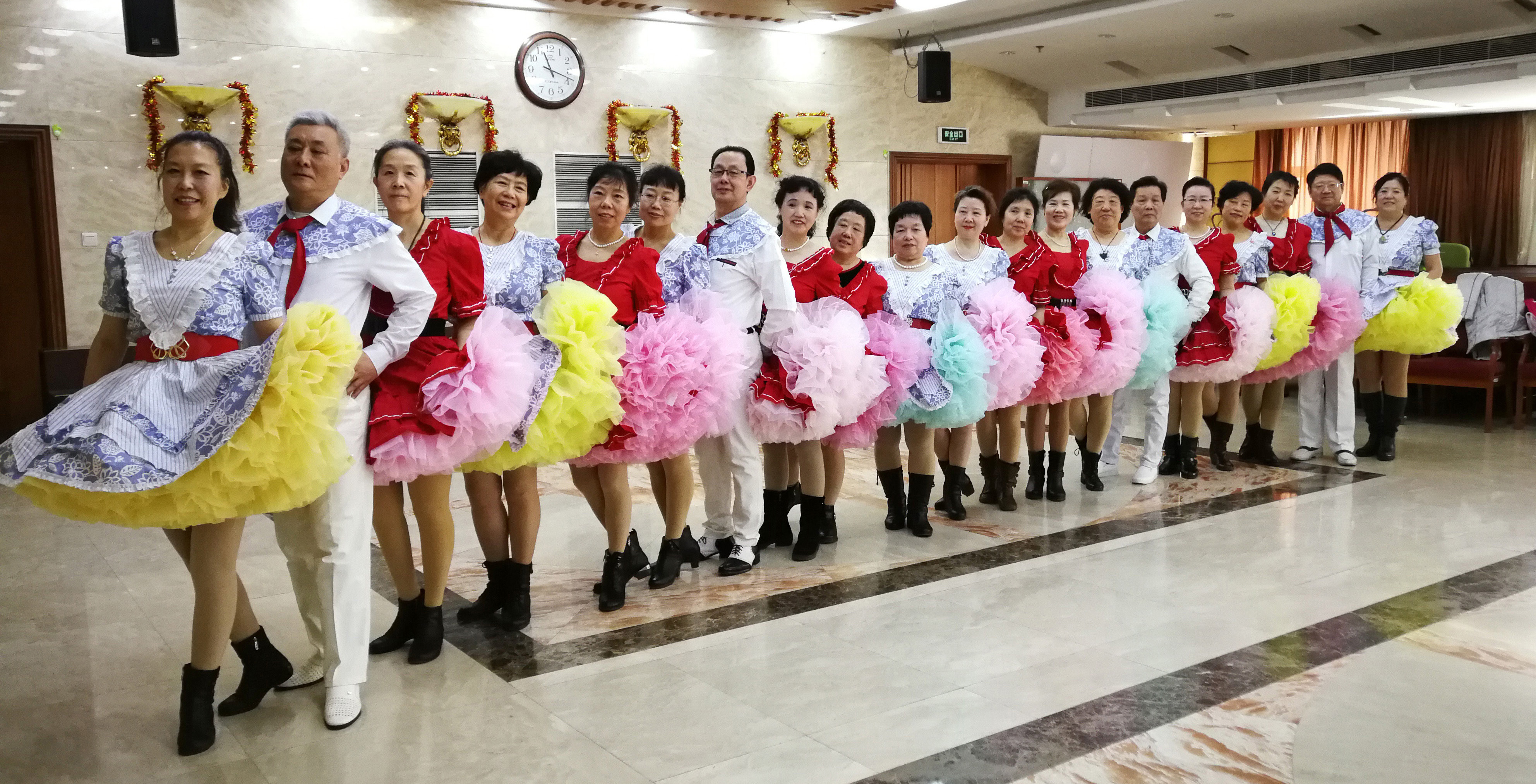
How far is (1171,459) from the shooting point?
21.4 ft

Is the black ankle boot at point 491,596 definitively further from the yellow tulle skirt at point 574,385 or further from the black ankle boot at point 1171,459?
the black ankle boot at point 1171,459

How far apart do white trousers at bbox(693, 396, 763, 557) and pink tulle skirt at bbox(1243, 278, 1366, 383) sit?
11.1 ft

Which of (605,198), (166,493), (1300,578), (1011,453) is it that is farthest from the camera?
(1011,453)

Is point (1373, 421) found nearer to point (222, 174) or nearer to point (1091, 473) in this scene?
point (1091, 473)

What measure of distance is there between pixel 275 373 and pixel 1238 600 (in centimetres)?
332

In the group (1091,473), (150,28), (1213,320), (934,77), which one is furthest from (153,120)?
(1213,320)

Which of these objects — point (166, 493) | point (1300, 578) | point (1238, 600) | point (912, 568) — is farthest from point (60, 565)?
point (1300, 578)

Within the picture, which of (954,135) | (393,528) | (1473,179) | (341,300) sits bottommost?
(393,528)

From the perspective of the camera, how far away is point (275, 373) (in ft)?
8.98

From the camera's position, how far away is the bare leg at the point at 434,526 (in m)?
3.47

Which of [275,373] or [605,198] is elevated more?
[605,198]

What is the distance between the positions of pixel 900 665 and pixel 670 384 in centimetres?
121

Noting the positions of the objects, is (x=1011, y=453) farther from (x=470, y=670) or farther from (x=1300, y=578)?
(x=470, y=670)

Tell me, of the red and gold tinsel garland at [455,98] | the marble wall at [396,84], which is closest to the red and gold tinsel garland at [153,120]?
the marble wall at [396,84]
